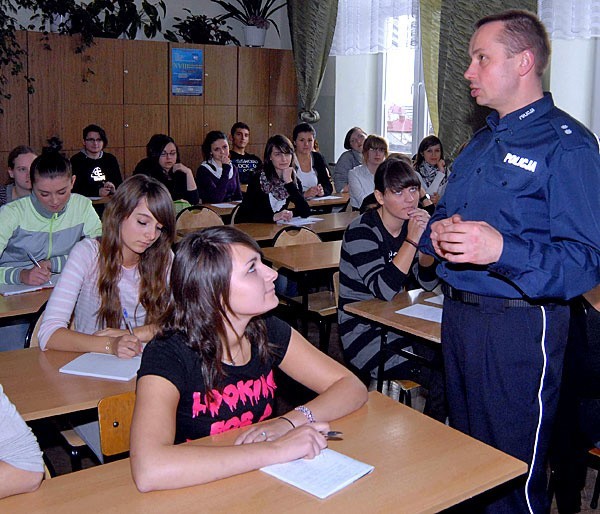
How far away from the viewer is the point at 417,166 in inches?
272

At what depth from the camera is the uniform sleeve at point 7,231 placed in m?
3.62

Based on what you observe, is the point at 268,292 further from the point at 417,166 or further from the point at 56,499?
the point at 417,166

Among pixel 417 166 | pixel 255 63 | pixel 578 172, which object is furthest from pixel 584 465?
pixel 255 63

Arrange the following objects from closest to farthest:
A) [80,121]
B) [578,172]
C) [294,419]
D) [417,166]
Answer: [294,419] < [578,172] < [417,166] < [80,121]

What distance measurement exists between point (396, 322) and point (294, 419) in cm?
128

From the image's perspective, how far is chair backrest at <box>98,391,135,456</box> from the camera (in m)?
2.06

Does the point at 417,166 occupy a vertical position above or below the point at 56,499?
above

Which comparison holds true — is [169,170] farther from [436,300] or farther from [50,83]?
[436,300]

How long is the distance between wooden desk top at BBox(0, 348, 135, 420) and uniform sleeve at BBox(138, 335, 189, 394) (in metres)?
0.48

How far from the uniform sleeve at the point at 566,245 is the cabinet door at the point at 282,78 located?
25.2ft

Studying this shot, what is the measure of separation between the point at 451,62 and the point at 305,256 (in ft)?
10.8

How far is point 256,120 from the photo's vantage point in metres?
9.52

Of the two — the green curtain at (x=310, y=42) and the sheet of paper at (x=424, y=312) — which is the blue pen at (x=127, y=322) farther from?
the green curtain at (x=310, y=42)

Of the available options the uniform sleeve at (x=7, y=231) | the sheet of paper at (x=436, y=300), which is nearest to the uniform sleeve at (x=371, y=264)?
the sheet of paper at (x=436, y=300)
